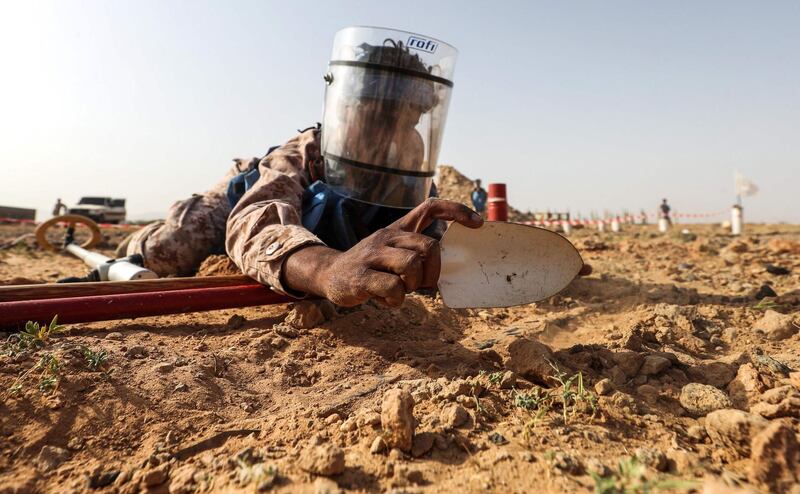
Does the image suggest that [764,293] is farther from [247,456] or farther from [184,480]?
[184,480]

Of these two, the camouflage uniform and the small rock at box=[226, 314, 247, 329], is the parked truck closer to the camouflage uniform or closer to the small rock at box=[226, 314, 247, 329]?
the camouflage uniform

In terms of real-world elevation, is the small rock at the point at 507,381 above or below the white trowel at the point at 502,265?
below

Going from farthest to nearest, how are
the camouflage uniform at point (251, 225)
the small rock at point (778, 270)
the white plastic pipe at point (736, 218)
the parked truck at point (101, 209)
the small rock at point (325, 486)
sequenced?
the parked truck at point (101, 209) < the white plastic pipe at point (736, 218) < the small rock at point (778, 270) < the camouflage uniform at point (251, 225) < the small rock at point (325, 486)

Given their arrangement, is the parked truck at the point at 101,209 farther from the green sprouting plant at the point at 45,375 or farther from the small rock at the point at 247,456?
the small rock at the point at 247,456

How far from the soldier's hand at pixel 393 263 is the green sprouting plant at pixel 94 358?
71 cm

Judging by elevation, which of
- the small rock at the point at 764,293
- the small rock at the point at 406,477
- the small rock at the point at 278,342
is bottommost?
the small rock at the point at 278,342

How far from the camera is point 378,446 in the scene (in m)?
1.04

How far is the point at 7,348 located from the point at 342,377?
1.04m

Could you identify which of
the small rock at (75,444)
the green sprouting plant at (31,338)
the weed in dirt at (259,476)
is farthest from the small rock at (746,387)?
the green sprouting plant at (31,338)

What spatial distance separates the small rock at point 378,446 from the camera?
3.38 ft

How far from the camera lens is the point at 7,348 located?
1455 millimetres

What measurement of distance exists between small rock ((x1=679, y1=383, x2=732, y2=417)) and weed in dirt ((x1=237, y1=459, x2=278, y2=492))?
42.8 inches

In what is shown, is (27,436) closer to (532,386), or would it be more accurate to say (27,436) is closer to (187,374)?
(187,374)

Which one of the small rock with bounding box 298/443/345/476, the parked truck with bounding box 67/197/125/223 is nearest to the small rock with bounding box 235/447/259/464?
the small rock with bounding box 298/443/345/476
